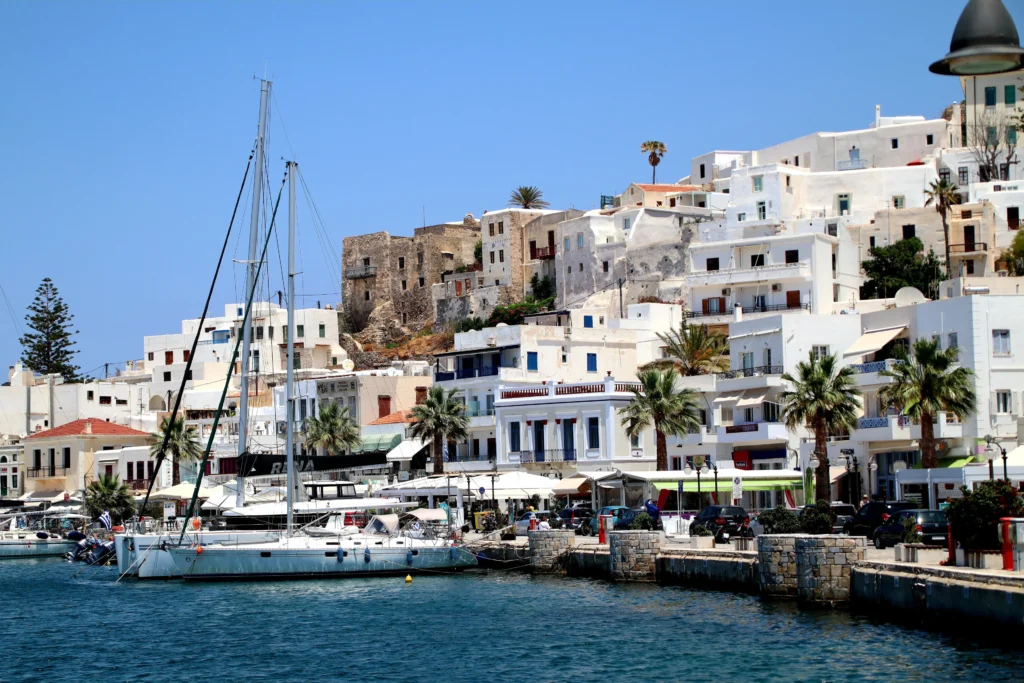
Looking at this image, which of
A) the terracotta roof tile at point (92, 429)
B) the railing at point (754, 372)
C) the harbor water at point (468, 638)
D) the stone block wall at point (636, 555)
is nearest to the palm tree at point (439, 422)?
the railing at point (754, 372)

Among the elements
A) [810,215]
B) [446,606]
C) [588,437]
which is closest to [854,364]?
[588,437]

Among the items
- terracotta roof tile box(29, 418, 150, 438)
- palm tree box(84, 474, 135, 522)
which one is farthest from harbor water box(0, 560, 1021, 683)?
terracotta roof tile box(29, 418, 150, 438)

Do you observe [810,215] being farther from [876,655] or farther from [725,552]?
[876,655]

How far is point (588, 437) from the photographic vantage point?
6081 cm

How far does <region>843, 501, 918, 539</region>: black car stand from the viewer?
3838 centimetres

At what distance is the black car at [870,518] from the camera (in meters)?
38.4

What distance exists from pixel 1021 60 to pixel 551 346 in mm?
31486

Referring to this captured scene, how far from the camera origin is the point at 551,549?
44.4 metres

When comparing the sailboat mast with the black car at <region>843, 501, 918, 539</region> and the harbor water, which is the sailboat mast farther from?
the black car at <region>843, 501, 918, 539</region>

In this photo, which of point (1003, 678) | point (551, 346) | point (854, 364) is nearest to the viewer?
point (1003, 678)

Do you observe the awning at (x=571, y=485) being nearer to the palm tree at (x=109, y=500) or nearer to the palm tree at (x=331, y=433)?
the palm tree at (x=331, y=433)

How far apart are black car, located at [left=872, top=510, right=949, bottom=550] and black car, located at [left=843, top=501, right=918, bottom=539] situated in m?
0.79

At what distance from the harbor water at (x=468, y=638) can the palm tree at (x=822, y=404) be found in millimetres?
10927

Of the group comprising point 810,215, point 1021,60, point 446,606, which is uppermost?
point 1021,60
